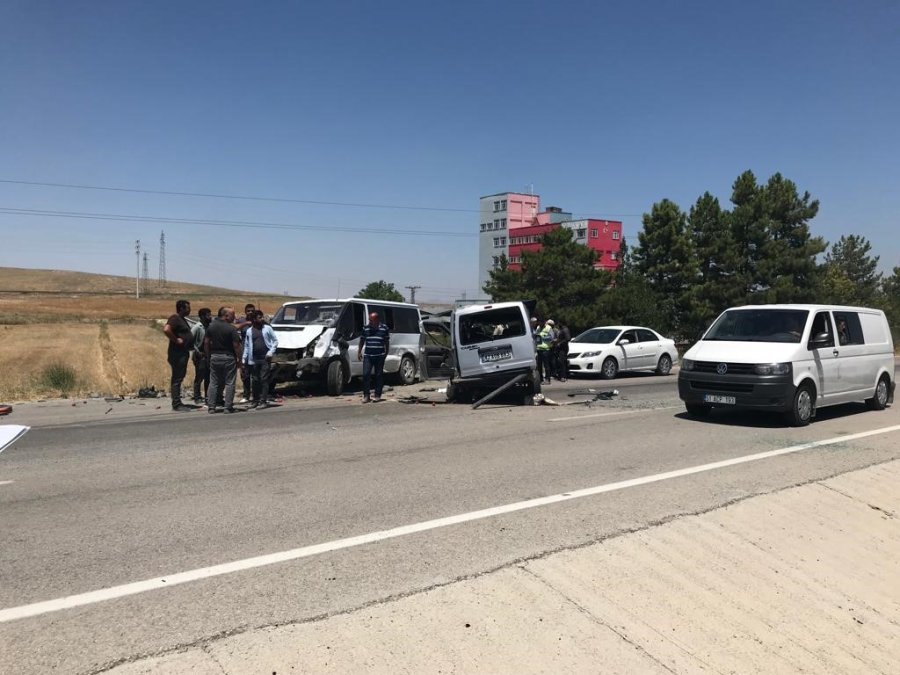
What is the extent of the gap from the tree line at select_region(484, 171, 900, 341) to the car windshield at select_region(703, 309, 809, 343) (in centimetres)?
2384

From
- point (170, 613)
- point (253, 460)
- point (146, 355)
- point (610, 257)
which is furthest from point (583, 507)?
point (610, 257)

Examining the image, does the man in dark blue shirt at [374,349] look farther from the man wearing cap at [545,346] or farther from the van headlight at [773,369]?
the van headlight at [773,369]

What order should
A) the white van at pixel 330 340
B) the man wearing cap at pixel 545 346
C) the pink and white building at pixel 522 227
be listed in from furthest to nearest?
the pink and white building at pixel 522 227
the man wearing cap at pixel 545 346
the white van at pixel 330 340

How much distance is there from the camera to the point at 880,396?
12492 millimetres

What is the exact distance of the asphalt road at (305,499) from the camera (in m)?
3.71

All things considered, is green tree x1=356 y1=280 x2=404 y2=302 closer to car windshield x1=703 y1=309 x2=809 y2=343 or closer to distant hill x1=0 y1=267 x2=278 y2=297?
car windshield x1=703 y1=309 x2=809 y2=343

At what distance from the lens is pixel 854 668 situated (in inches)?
142

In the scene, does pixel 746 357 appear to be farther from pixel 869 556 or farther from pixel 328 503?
pixel 328 503

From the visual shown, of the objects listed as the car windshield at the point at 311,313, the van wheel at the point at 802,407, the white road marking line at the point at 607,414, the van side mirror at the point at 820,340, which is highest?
the car windshield at the point at 311,313

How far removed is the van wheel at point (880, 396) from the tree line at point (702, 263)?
2256 centimetres

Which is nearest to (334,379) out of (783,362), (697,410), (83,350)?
(697,410)

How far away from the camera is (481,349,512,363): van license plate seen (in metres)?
13.0

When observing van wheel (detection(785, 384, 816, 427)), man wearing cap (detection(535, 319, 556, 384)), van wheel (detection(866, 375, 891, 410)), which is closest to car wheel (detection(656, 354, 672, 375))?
man wearing cap (detection(535, 319, 556, 384))

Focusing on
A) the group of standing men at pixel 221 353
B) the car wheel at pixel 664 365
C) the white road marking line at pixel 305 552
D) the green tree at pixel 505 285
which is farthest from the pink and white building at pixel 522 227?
the white road marking line at pixel 305 552
